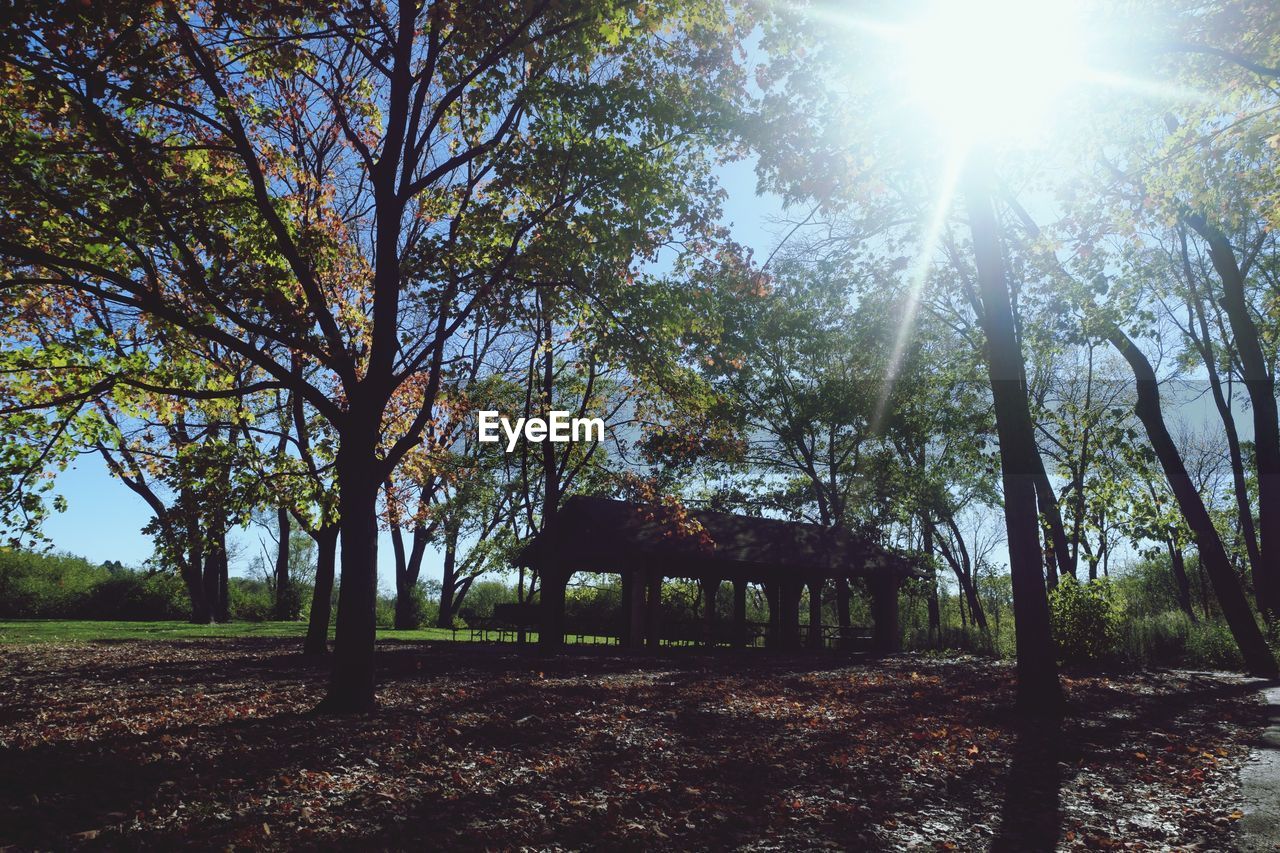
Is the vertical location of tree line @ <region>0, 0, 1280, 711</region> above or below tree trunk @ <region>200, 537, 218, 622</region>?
above

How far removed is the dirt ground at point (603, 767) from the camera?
15.5ft

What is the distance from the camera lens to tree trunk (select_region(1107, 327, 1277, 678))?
45.4 feet

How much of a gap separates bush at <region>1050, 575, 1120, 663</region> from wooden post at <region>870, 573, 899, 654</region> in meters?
Result: 10.0

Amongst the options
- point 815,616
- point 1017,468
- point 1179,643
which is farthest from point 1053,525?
point 1017,468

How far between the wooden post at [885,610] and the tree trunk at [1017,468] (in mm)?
16326

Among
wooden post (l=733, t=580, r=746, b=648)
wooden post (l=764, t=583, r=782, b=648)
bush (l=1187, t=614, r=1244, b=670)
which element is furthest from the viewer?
wooden post (l=764, t=583, r=782, b=648)

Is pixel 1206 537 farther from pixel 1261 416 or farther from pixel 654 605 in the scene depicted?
pixel 654 605

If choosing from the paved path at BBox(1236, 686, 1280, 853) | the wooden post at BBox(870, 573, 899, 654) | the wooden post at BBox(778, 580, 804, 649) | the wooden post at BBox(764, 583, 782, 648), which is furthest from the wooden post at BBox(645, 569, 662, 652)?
the paved path at BBox(1236, 686, 1280, 853)

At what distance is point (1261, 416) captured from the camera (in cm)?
1526

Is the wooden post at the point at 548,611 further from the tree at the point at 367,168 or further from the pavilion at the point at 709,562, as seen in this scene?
the tree at the point at 367,168

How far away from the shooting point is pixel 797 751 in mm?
7281

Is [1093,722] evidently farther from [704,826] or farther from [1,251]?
[1,251]

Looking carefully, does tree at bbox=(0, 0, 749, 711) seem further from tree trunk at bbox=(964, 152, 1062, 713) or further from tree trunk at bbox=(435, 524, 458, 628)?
tree trunk at bbox=(435, 524, 458, 628)

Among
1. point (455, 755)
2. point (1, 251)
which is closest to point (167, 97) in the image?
point (1, 251)
